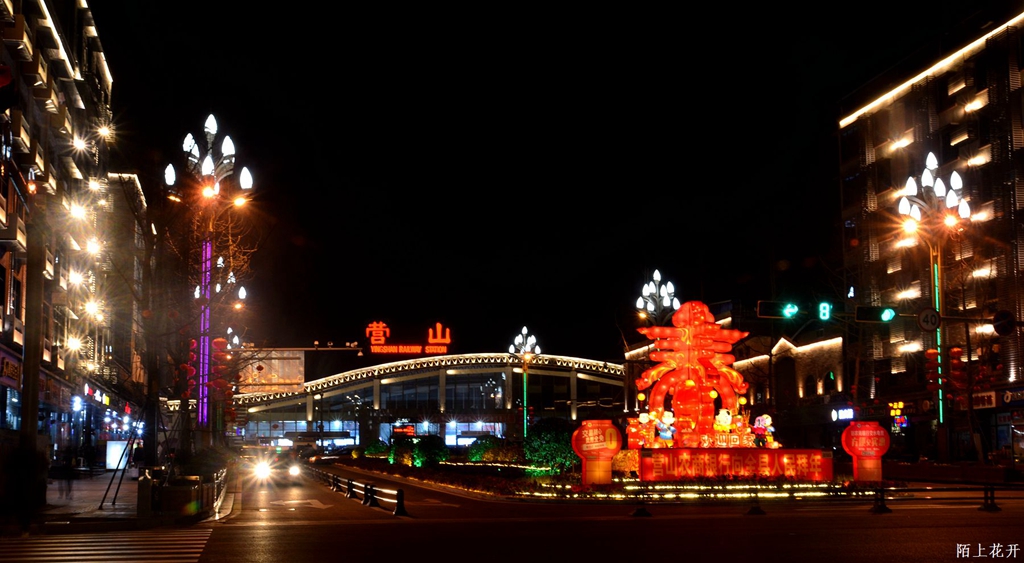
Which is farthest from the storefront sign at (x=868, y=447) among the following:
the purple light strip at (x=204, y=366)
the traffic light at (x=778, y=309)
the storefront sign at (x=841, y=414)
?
the storefront sign at (x=841, y=414)

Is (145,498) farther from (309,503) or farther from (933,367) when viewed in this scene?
(933,367)

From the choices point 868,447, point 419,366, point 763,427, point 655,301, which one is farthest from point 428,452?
point 419,366

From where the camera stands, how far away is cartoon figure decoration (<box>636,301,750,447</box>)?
38219mm

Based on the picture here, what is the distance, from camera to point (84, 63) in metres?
61.2

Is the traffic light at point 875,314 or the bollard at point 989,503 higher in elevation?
the traffic light at point 875,314

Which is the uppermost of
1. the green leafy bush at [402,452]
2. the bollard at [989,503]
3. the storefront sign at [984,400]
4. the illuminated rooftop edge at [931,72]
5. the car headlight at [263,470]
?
the illuminated rooftop edge at [931,72]

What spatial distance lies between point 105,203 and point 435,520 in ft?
174

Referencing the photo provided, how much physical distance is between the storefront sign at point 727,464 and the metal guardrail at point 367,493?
8.55 metres

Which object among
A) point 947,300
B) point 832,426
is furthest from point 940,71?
point 832,426

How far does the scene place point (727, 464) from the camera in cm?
3475

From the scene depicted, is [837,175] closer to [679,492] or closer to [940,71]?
[940,71]

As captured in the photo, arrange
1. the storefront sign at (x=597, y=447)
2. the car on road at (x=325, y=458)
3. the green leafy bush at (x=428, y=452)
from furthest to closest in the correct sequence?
the car on road at (x=325, y=458)
the green leafy bush at (x=428, y=452)
the storefront sign at (x=597, y=447)

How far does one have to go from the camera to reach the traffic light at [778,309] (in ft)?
89.4

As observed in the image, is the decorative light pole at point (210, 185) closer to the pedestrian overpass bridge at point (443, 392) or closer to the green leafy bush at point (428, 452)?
the green leafy bush at point (428, 452)
